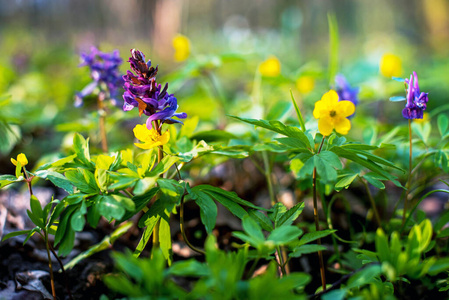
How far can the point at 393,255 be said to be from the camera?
107 cm

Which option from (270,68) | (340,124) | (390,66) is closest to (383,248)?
(340,124)

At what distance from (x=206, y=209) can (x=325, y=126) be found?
56 cm

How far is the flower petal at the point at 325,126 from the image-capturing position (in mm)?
1278

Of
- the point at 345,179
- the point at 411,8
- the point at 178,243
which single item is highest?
the point at 411,8

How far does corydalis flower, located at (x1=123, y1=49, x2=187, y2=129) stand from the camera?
1321mm

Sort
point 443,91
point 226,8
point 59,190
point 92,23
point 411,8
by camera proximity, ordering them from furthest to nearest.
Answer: point 226,8, point 92,23, point 411,8, point 443,91, point 59,190

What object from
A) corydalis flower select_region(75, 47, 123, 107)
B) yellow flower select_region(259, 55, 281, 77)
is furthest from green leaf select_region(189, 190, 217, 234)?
yellow flower select_region(259, 55, 281, 77)

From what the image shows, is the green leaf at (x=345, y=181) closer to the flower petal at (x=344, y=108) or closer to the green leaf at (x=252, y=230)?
the flower petal at (x=344, y=108)

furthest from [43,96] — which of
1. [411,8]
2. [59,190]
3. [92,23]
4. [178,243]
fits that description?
[411,8]

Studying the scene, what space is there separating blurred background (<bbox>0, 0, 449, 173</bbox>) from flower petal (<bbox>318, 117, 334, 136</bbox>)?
0.77m

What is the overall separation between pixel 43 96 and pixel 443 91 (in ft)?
19.6

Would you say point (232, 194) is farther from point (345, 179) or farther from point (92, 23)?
point (92, 23)

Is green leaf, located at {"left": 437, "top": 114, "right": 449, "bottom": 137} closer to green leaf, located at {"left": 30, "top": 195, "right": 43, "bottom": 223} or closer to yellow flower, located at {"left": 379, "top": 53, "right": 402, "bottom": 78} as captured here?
yellow flower, located at {"left": 379, "top": 53, "right": 402, "bottom": 78}

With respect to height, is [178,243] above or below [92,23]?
below
